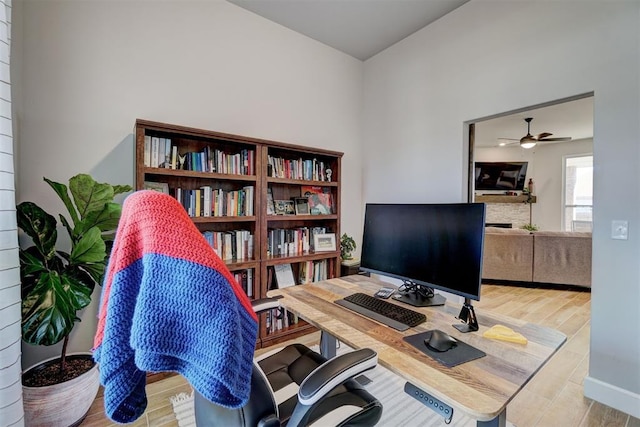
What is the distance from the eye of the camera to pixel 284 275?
109 inches

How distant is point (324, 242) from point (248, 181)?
0.98 metres

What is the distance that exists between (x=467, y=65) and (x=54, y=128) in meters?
3.25

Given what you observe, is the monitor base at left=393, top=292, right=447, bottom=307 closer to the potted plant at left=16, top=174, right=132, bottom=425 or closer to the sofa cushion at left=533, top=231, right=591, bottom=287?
the potted plant at left=16, top=174, right=132, bottom=425

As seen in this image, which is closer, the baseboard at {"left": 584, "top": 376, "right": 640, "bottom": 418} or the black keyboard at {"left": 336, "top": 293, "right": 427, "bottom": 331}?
the black keyboard at {"left": 336, "top": 293, "right": 427, "bottom": 331}

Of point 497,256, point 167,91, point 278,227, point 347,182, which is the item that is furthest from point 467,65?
point 497,256

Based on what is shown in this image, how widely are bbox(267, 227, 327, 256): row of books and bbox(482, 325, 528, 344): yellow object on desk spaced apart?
188cm

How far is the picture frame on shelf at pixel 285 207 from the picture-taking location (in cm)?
283

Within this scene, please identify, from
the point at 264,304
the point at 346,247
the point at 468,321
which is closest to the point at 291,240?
the point at 346,247

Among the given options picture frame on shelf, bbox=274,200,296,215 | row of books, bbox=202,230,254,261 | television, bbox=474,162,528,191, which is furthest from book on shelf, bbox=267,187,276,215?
television, bbox=474,162,528,191

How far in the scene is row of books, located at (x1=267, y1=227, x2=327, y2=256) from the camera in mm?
2709

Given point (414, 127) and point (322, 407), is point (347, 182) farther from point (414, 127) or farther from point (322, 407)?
point (322, 407)

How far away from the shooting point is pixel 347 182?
3514mm

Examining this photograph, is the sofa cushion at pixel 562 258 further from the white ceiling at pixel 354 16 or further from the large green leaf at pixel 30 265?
the large green leaf at pixel 30 265

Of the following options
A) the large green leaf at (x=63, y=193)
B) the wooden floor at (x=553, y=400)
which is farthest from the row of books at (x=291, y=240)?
the large green leaf at (x=63, y=193)
